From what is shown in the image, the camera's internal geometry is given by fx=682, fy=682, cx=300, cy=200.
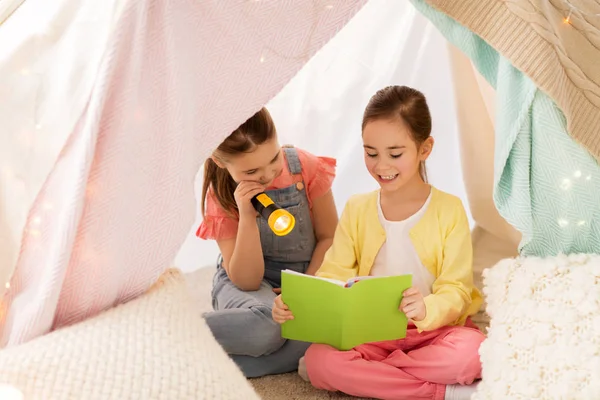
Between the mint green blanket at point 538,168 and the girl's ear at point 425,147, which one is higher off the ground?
the mint green blanket at point 538,168

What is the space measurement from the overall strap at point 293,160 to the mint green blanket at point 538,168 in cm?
62

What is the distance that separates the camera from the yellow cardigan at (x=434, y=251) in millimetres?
1388

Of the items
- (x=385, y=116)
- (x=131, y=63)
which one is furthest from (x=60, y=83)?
(x=385, y=116)

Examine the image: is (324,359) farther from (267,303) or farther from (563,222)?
(563,222)

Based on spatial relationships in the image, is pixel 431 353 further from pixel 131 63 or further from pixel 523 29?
pixel 131 63

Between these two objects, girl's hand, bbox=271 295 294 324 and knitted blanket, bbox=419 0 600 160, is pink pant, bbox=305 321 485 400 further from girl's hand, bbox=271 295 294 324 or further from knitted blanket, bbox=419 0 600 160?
knitted blanket, bbox=419 0 600 160

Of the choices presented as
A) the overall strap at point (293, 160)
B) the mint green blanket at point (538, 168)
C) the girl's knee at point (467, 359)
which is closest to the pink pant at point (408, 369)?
the girl's knee at point (467, 359)

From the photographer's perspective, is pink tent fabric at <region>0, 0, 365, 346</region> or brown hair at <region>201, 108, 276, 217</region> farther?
brown hair at <region>201, 108, 276, 217</region>

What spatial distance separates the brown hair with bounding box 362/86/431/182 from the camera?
4.79 feet

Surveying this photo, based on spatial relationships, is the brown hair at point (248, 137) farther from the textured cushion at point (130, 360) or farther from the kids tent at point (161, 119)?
the textured cushion at point (130, 360)

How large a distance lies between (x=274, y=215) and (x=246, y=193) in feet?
0.31

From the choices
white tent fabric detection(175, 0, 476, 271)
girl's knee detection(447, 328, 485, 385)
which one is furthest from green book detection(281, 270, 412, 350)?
white tent fabric detection(175, 0, 476, 271)

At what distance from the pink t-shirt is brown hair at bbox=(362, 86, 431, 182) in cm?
29

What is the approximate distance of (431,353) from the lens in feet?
4.46
